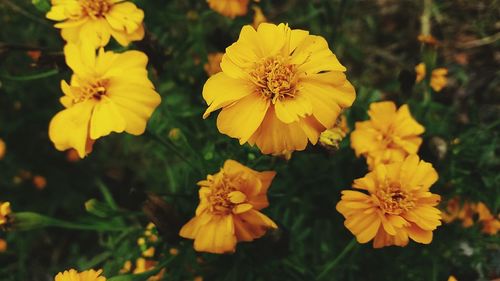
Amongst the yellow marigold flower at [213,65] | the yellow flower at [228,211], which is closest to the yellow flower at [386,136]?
the yellow flower at [228,211]

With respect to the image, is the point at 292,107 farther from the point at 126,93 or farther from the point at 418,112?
the point at 418,112

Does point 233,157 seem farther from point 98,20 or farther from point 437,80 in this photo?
point 437,80

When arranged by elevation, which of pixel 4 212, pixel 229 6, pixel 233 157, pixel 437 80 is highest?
pixel 229 6

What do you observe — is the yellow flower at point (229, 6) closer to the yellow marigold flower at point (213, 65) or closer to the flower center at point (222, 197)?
the yellow marigold flower at point (213, 65)

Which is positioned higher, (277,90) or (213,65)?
(277,90)

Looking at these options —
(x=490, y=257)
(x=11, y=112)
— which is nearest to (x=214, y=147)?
(x=490, y=257)

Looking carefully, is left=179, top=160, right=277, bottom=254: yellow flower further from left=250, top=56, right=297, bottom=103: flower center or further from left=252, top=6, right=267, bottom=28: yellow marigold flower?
left=252, top=6, right=267, bottom=28: yellow marigold flower

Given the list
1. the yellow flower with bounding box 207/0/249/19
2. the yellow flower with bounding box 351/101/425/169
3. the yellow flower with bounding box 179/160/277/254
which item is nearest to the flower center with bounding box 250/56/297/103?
the yellow flower with bounding box 179/160/277/254

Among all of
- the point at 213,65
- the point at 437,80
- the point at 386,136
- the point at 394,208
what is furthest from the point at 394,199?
the point at 213,65
